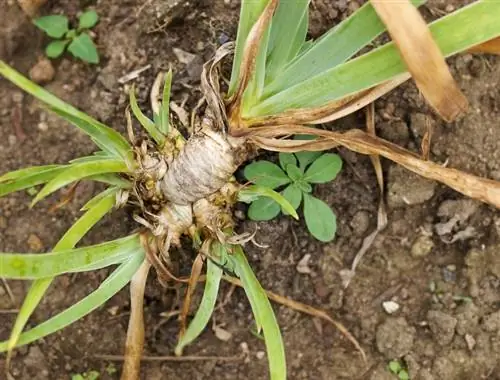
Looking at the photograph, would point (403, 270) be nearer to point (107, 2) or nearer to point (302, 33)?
point (302, 33)

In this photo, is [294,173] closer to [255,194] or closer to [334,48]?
[255,194]

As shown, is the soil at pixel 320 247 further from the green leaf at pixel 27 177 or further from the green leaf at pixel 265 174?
the green leaf at pixel 27 177

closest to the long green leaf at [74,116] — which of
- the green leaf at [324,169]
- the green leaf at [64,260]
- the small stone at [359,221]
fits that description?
the green leaf at [64,260]

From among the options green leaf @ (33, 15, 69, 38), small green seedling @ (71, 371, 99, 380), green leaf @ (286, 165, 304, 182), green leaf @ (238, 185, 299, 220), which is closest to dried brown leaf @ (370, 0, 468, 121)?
green leaf @ (238, 185, 299, 220)

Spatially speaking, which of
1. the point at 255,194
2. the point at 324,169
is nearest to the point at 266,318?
the point at 255,194

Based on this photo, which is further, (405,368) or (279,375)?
(405,368)

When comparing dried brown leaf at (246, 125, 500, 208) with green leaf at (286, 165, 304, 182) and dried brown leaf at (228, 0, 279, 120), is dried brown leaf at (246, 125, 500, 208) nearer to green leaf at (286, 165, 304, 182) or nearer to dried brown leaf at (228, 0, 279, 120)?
dried brown leaf at (228, 0, 279, 120)

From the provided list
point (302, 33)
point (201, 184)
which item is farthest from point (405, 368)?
point (302, 33)
